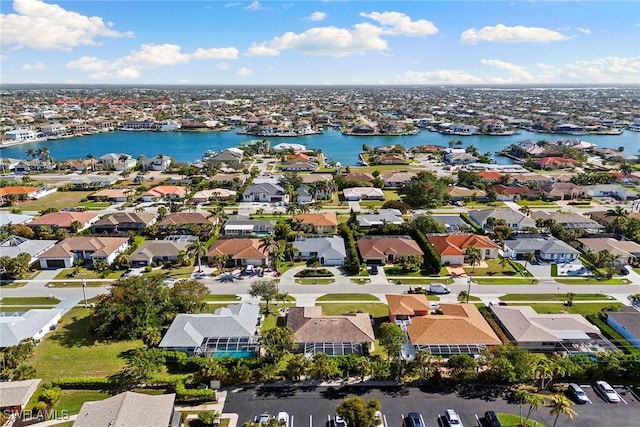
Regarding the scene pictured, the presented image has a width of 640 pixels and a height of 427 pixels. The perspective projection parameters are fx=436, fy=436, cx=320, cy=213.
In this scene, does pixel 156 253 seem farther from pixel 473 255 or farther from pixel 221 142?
pixel 221 142

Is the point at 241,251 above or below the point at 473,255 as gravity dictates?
below

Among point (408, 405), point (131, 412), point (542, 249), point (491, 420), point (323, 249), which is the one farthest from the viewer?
point (323, 249)

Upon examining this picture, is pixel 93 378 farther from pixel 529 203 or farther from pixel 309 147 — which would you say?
pixel 309 147

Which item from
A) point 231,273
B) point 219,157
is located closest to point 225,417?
point 231,273

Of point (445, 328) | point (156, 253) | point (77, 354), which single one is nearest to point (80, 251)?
point (156, 253)

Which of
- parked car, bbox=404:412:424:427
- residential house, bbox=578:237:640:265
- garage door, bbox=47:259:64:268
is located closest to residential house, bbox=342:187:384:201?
residential house, bbox=578:237:640:265

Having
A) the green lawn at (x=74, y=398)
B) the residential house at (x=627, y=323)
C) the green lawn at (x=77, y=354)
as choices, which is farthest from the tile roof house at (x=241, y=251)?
the residential house at (x=627, y=323)
